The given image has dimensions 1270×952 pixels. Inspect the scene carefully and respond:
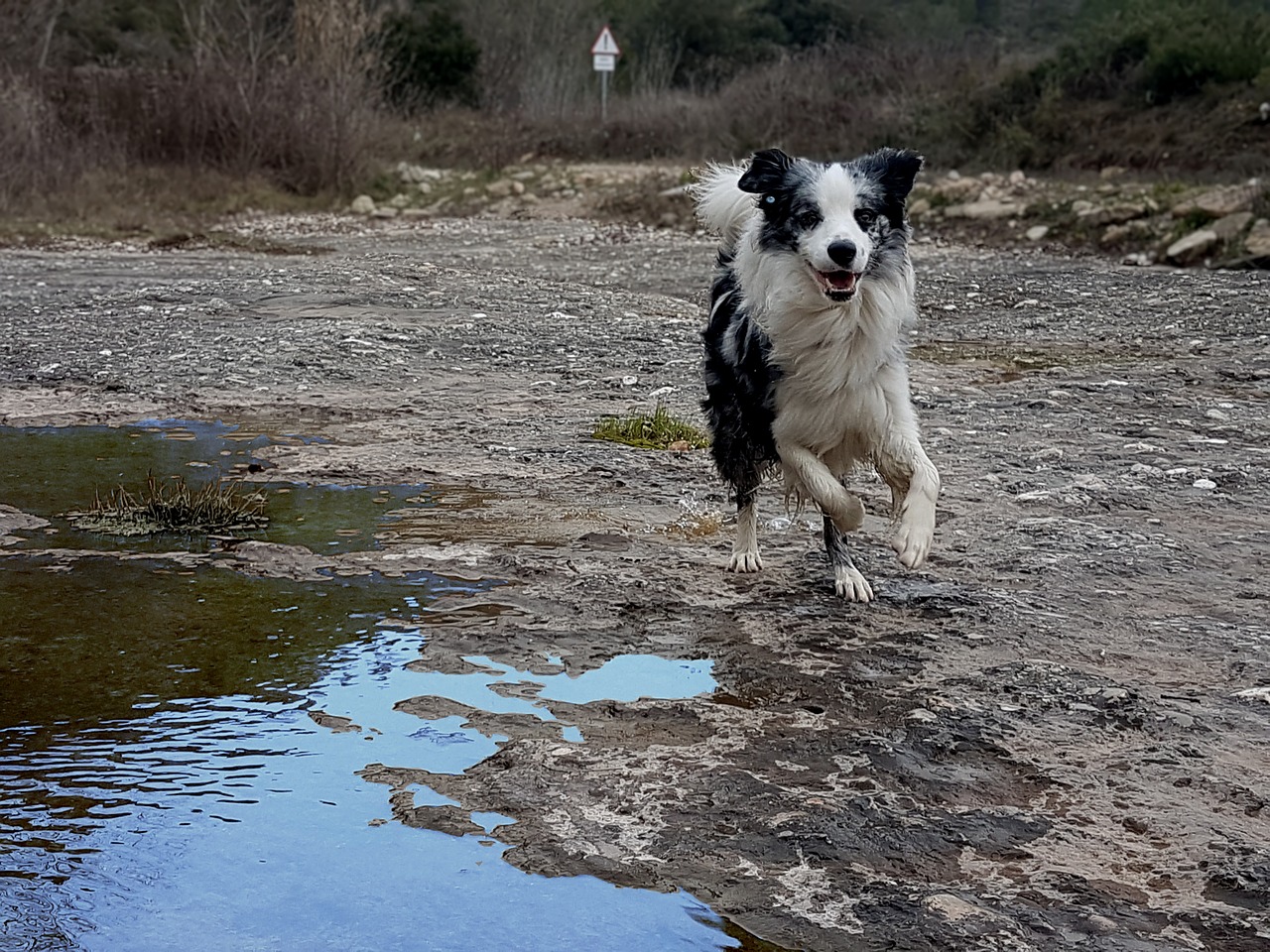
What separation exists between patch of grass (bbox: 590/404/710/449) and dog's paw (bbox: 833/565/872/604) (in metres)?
2.04

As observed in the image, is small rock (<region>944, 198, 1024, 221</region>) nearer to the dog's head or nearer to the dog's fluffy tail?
the dog's fluffy tail

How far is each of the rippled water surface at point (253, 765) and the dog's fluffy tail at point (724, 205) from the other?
178 cm

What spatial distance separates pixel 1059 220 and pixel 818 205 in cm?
1355

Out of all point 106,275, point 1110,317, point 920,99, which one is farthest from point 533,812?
point 920,99

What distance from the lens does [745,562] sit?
564cm

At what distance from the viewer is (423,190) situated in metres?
24.1

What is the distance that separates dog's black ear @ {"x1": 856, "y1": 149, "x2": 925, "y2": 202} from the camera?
5113mm

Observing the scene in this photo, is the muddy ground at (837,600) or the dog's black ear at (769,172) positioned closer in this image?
the muddy ground at (837,600)

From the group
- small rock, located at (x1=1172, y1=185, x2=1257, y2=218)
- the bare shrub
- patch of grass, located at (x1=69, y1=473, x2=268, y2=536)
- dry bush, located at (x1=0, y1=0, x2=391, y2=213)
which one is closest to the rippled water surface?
patch of grass, located at (x1=69, y1=473, x2=268, y2=536)

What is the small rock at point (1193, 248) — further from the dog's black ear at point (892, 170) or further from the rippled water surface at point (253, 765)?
the rippled water surface at point (253, 765)

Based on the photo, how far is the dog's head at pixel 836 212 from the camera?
4.91 m

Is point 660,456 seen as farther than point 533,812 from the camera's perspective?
Yes

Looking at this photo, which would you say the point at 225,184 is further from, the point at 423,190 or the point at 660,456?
the point at 660,456

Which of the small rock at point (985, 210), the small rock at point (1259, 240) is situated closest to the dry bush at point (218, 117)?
the small rock at point (985, 210)
